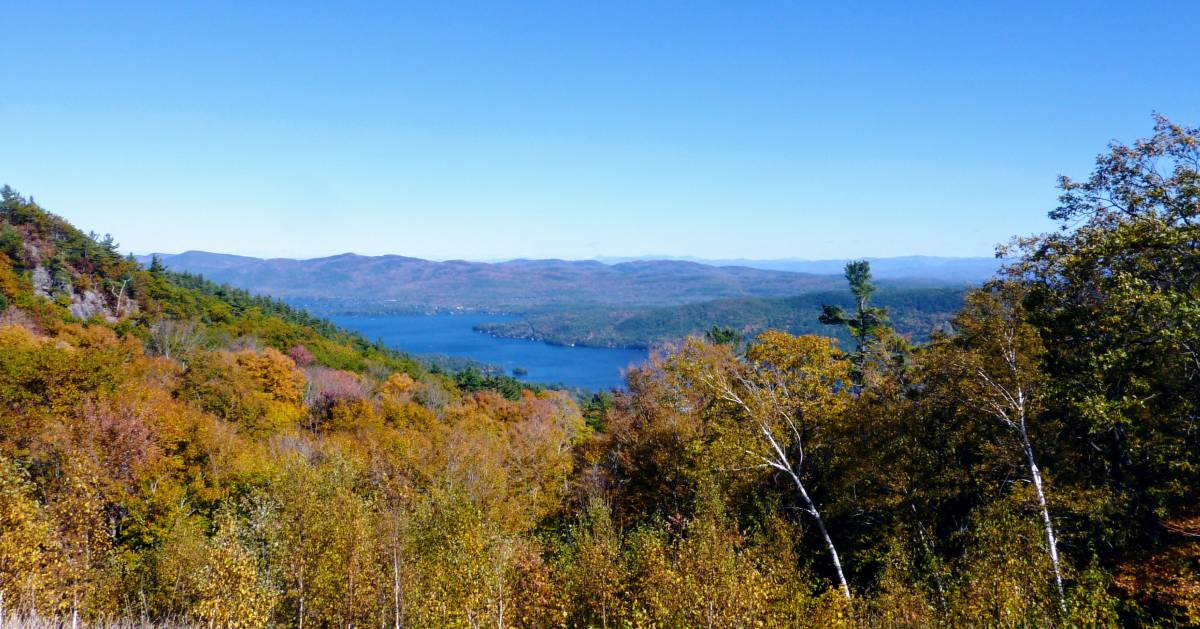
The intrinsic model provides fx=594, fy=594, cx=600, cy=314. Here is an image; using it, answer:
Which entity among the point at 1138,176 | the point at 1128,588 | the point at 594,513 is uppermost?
the point at 1138,176

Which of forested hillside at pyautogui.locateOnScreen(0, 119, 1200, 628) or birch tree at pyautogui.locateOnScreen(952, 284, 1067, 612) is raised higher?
birch tree at pyautogui.locateOnScreen(952, 284, 1067, 612)

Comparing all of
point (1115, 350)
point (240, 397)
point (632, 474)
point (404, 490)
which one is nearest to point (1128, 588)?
point (1115, 350)

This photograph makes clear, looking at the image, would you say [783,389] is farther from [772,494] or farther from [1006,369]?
[1006,369]

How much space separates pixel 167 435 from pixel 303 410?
64.3 ft

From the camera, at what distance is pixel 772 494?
802 inches

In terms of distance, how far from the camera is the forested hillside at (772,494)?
516 inches

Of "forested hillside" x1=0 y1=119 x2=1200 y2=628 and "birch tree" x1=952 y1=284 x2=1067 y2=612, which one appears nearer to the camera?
"forested hillside" x1=0 y1=119 x2=1200 y2=628

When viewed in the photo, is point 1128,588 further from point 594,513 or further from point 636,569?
point 594,513

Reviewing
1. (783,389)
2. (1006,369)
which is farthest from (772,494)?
(1006,369)

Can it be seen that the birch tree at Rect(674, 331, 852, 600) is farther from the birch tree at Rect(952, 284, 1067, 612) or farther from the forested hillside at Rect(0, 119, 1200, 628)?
the birch tree at Rect(952, 284, 1067, 612)

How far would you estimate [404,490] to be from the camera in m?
26.9

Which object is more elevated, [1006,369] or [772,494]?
[1006,369]

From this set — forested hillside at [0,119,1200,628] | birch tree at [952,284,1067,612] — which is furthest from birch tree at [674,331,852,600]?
birch tree at [952,284,1067,612]

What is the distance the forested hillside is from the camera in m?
13.1
